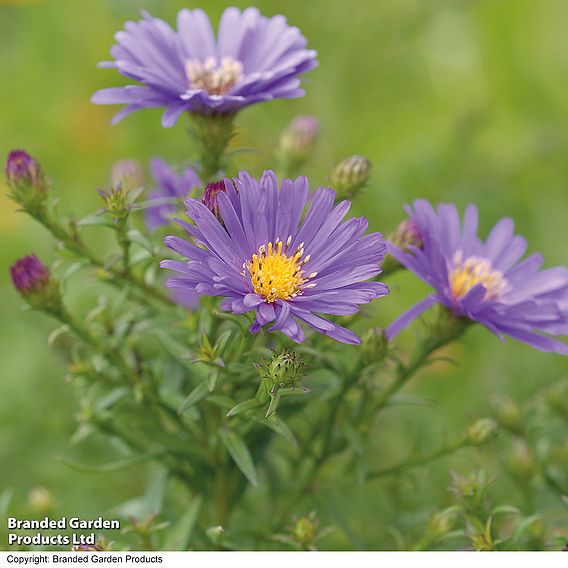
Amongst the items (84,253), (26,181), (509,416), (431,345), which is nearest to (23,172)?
(26,181)

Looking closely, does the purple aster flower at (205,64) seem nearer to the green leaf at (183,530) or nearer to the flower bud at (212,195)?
the flower bud at (212,195)

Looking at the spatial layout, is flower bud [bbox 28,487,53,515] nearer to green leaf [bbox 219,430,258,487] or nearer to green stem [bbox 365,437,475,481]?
green leaf [bbox 219,430,258,487]

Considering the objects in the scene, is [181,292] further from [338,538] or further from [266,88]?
[338,538]

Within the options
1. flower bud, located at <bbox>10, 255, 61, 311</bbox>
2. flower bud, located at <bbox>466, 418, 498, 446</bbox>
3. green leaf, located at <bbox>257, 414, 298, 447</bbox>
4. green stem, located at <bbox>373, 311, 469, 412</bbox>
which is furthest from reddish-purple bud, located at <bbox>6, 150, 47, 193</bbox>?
flower bud, located at <bbox>466, 418, 498, 446</bbox>

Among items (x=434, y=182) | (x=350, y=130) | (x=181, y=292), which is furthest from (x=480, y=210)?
(x=181, y=292)

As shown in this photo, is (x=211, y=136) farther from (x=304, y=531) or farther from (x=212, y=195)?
(x=304, y=531)

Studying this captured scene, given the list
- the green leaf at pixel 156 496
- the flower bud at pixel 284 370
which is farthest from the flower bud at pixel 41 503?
the flower bud at pixel 284 370
